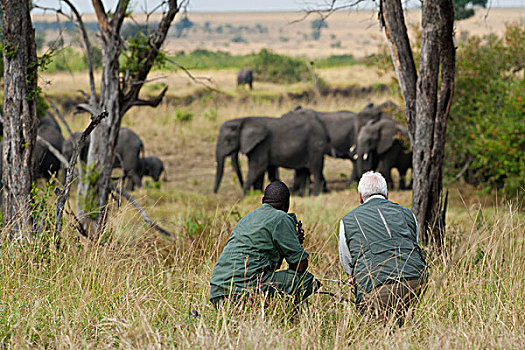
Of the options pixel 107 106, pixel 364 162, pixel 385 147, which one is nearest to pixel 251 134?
pixel 364 162

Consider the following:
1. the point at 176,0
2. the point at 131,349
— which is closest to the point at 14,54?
the point at 176,0

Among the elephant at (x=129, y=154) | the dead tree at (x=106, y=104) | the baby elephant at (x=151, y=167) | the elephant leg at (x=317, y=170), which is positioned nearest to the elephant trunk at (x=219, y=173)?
the baby elephant at (x=151, y=167)

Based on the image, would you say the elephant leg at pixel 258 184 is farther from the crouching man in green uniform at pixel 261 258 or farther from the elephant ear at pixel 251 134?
the crouching man in green uniform at pixel 261 258

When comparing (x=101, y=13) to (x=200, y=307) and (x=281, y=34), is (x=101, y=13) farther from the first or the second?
(x=281, y=34)

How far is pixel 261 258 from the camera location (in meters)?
4.63

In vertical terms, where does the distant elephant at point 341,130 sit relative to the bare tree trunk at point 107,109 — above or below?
below

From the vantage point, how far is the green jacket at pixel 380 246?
4562 mm

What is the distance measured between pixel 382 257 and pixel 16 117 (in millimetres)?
3552

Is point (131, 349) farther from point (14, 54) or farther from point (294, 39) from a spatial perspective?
point (294, 39)

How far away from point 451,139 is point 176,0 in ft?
23.3

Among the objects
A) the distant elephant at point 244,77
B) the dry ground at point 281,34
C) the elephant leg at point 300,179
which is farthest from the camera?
the dry ground at point 281,34

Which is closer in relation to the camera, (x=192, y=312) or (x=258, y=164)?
(x=192, y=312)

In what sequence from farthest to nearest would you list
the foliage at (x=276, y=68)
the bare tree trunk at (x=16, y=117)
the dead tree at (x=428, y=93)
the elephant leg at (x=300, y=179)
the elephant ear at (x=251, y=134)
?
the foliage at (x=276, y=68) → the elephant leg at (x=300, y=179) → the elephant ear at (x=251, y=134) → the dead tree at (x=428, y=93) → the bare tree trunk at (x=16, y=117)

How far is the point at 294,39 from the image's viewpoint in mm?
118875
